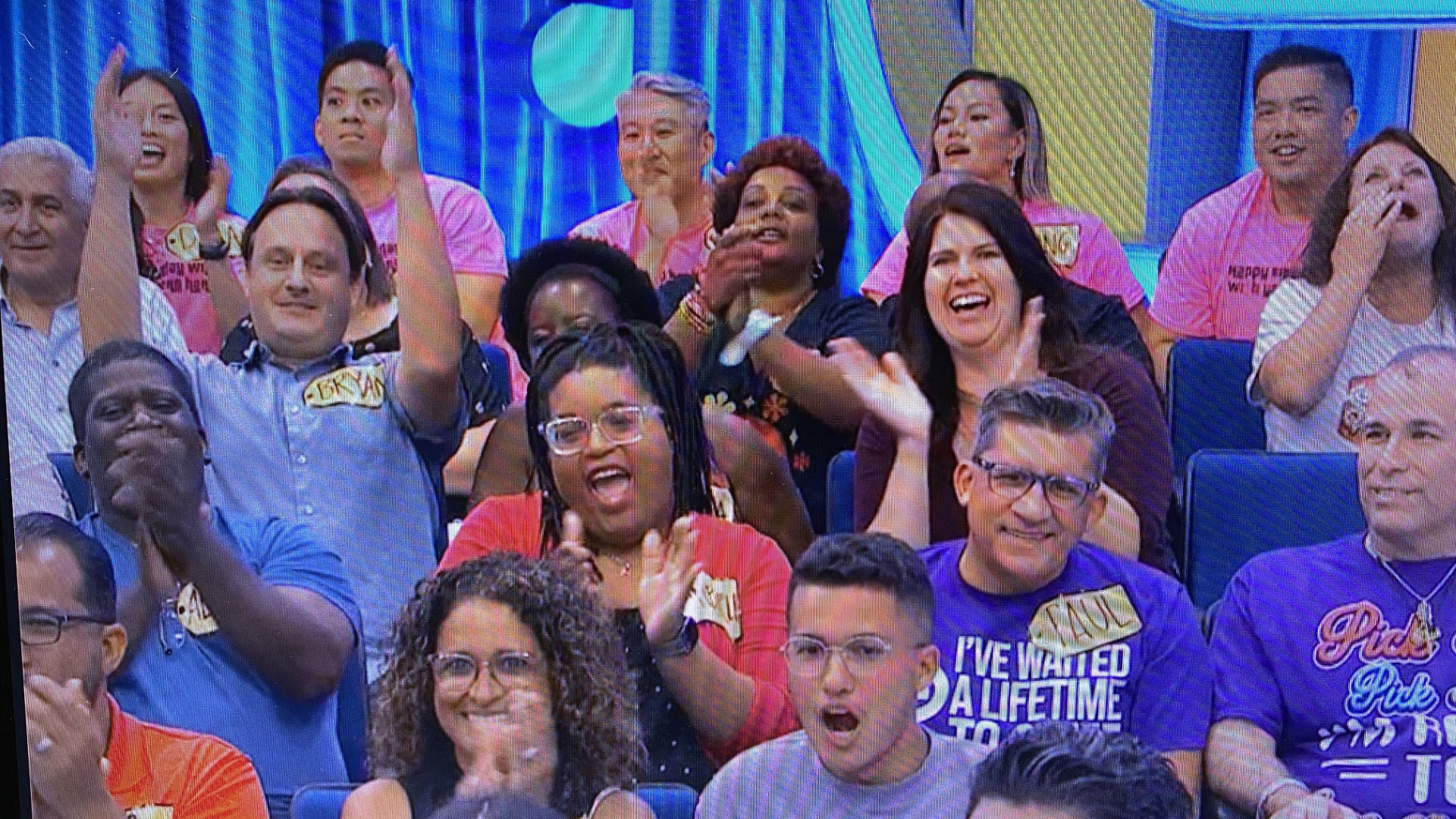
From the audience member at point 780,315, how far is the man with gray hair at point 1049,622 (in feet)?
0.59

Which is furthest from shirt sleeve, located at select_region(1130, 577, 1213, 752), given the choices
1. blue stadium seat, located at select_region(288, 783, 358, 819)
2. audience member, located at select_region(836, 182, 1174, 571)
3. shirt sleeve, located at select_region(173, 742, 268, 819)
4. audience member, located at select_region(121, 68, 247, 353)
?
audience member, located at select_region(121, 68, 247, 353)

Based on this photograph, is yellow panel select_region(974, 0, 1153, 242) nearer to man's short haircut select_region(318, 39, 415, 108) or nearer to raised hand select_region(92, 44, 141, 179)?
man's short haircut select_region(318, 39, 415, 108)

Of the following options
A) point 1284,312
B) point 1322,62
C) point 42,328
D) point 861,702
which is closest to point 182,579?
Answer: point 42,328

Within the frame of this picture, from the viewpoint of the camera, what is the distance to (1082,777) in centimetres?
180

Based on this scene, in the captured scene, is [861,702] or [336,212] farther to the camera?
[336,212]

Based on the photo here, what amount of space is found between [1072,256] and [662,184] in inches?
17.9

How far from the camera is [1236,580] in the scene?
1.95 metres

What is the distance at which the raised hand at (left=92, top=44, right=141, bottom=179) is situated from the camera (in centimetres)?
197

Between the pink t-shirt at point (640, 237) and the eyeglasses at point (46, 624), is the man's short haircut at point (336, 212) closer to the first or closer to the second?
the pink t-shirt at point (640, 237)

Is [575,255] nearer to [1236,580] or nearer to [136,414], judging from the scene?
[136,414]

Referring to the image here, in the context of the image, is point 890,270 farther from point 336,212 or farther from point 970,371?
point 336,212

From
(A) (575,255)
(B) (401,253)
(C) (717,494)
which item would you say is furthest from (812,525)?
(B) (401,253)

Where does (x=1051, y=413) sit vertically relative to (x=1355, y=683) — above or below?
above

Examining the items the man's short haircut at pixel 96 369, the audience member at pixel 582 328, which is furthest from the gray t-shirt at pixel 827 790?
→ the man's short haircut at pixel 96 369
